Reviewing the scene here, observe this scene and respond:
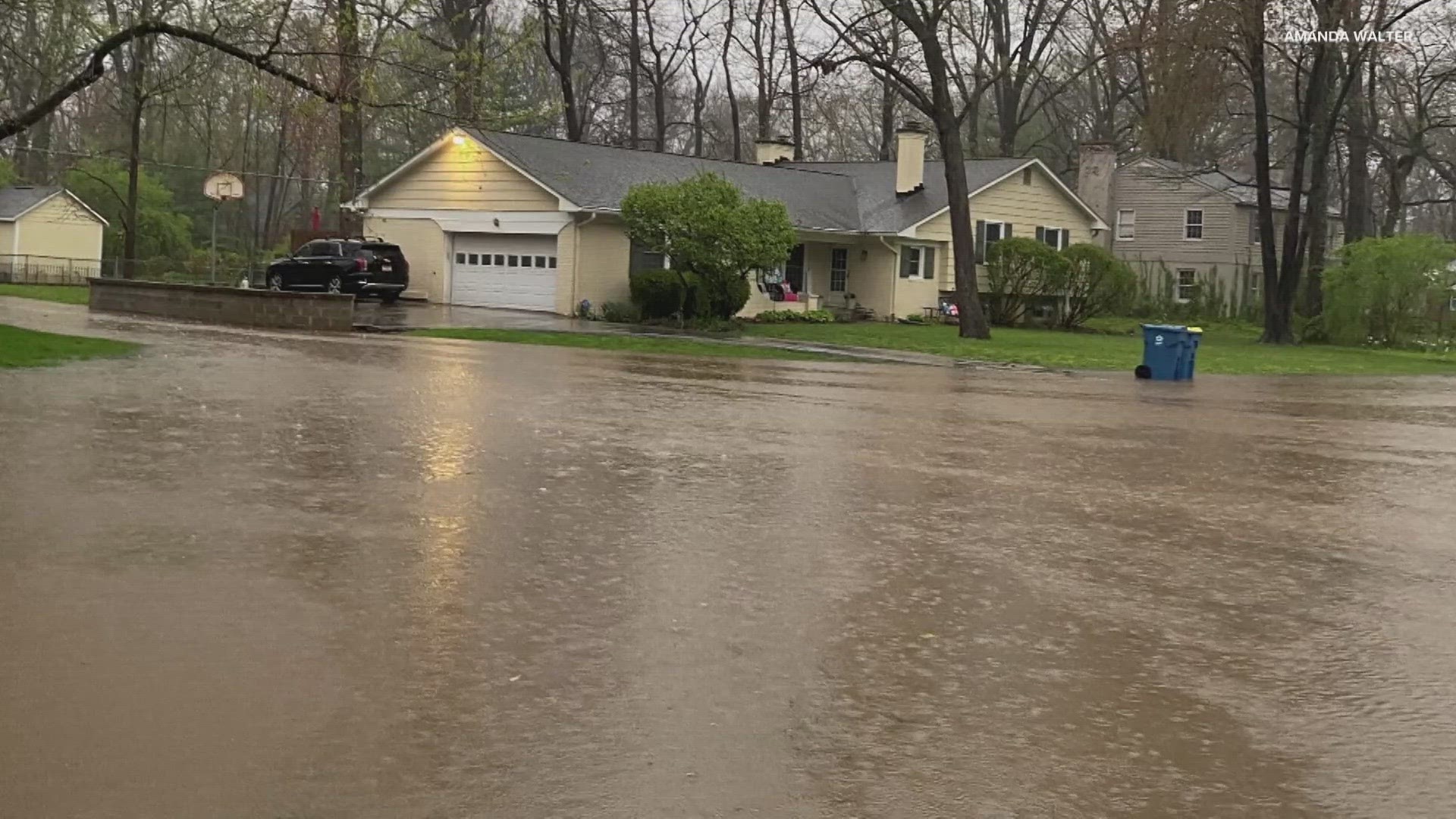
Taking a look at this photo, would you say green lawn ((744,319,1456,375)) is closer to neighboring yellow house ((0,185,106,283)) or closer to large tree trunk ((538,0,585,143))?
large tree trunk ((538,0,585,143))

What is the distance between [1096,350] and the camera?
3222 centimetres

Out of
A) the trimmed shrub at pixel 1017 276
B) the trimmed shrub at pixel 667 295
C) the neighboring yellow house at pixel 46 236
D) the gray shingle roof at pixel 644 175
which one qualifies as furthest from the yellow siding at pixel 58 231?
the trimmed shrub at pixel 1017 276

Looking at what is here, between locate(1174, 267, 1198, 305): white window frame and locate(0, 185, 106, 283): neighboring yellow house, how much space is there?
3569 centimetres

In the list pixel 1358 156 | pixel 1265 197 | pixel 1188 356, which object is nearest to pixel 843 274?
pixel 1265 197

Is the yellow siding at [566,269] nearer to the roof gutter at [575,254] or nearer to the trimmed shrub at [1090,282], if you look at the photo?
the roof gutter at [575,254]

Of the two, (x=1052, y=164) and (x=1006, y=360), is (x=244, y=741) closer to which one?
(x=1006, y=360)

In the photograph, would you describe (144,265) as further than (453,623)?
Yes

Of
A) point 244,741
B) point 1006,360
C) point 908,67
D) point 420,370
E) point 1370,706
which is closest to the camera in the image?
point 244,741

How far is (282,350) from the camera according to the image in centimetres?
2302

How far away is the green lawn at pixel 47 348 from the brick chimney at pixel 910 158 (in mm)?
25231

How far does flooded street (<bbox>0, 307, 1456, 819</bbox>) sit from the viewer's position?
5254 mm

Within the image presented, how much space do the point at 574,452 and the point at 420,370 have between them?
311 inches

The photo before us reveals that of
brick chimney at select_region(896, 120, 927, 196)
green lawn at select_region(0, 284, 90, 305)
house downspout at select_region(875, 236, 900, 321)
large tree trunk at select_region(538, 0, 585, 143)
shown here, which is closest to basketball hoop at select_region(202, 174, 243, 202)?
green lawn at select_region(0, 284, 90, 305)

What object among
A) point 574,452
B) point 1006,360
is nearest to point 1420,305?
point 1006,360
